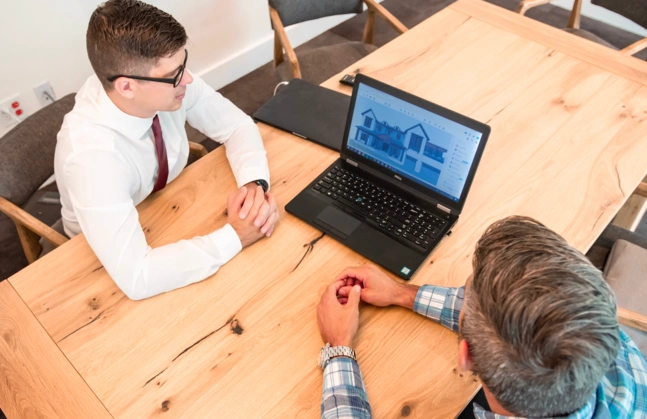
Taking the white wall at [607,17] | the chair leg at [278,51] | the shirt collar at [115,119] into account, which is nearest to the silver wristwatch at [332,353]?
the shirt collar at [115,119]

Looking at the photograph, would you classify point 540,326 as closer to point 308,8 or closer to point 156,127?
point 156,127

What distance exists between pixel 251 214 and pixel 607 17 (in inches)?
135

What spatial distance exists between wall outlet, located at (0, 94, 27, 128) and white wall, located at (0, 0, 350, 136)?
2 centimetres

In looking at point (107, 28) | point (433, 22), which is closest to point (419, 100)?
point (107, 28)

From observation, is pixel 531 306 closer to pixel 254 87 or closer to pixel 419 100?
pixel 419 100

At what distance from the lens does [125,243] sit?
3.99 ft

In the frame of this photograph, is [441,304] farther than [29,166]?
No

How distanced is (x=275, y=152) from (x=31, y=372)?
822mm

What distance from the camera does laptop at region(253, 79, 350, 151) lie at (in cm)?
157

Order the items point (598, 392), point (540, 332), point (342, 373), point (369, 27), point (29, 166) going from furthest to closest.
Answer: point (369, 27) < point (29, 166) < point (342, 373) < point (598, 392) < point (540, 332)

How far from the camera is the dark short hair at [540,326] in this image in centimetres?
76

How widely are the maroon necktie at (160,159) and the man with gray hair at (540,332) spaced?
79 centimetres

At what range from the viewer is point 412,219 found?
133cm

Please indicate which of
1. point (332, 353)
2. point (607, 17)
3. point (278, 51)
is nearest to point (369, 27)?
point (278, 51)
